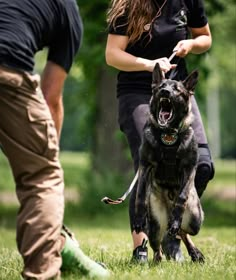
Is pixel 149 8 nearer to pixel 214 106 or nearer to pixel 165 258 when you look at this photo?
pixel 165 258

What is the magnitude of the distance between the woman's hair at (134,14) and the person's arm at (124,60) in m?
0.09

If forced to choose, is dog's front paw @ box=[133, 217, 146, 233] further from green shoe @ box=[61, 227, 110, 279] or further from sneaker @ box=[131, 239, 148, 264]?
green shoe @ box=[61, 227, 110, 279]

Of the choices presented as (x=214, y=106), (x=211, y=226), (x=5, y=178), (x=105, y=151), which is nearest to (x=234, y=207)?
(x=105, y=151)

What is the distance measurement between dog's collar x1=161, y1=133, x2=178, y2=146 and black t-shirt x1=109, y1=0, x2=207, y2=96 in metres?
0.63

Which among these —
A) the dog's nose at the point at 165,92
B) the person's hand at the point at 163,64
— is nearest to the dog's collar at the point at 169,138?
the dog's nose at the point at 165,92

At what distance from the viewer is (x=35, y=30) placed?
4.69 meters

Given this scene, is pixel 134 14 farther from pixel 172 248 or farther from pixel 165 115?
pixel 172 248

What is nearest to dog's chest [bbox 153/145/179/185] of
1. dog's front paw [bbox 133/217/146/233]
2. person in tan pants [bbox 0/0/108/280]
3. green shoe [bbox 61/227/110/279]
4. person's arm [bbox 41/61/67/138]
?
dog's front paw [bbox 133/217/146/233]

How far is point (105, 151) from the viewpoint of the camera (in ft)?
63.6

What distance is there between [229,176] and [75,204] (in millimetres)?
21468

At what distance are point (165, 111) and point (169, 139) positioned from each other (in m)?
0.21

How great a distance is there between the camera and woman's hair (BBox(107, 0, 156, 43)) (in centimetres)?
650

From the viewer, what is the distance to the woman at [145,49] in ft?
21.4

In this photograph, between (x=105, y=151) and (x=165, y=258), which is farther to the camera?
(x=105, y=151)
